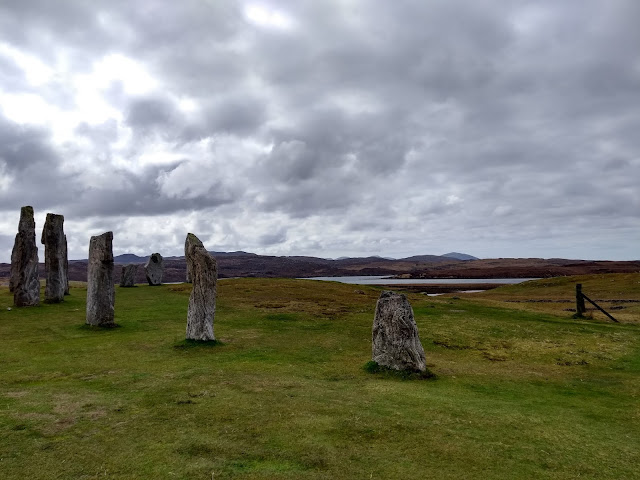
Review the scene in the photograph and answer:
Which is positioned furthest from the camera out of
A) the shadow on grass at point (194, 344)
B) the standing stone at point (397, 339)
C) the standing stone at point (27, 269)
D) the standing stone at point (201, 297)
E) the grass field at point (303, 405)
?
the standing stone at point (27, 269)

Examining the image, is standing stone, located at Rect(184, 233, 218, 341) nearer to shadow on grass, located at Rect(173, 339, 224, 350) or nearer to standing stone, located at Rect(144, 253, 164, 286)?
shadow on grass, located at Rect(173, 339, 224, 350)

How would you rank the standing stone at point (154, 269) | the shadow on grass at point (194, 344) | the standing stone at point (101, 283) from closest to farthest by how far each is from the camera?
the shadow on grass at point (194, 344), the standing stone at point (101, 283), the standing stone at point (154, 269)

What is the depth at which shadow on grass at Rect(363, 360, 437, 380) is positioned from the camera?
14.6 metres

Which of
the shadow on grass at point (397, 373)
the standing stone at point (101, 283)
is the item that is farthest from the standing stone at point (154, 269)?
the shadow on grass at point (397, 373)

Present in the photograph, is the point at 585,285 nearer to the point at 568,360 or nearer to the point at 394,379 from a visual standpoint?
the point at 568,360

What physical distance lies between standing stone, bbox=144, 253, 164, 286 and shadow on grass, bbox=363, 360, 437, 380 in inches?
1407

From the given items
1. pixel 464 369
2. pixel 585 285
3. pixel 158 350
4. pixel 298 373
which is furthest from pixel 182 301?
pixel 585 285

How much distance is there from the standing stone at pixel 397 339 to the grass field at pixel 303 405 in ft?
2.71

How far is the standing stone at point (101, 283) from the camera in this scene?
868 inches

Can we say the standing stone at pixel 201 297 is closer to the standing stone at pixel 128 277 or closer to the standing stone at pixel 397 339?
the standing stone at pixel 397 339

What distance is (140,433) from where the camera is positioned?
8.88 meters

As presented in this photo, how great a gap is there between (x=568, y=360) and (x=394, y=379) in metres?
8.96

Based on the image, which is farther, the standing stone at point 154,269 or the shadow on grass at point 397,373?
the standing stone at point 154,269

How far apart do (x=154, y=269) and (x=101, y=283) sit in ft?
82.7
